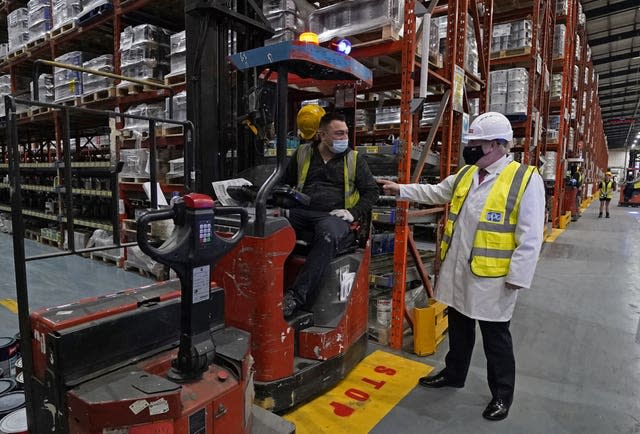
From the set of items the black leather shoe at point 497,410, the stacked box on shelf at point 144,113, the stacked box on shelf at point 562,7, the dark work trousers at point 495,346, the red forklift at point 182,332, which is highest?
the stacked box on shelf at point 562,7

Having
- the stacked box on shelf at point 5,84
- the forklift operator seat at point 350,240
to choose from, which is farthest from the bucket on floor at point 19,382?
the stacked box on shelf at point 5,84

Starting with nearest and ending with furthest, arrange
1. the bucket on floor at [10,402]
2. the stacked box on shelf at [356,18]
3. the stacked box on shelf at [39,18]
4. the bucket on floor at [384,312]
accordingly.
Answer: the bucket on floor at [10,402], the stacked box on shelf at [356,18], the bucket on floor at [384,312], the stacked box on shelf at [39,18]

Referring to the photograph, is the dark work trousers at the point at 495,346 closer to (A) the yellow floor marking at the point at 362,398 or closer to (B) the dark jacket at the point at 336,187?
(A) the yellow floor marking at the point at 362,398

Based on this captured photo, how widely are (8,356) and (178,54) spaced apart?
420 centimetres

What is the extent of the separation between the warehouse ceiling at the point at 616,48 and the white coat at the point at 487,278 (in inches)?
715

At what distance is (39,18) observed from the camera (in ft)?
24.7

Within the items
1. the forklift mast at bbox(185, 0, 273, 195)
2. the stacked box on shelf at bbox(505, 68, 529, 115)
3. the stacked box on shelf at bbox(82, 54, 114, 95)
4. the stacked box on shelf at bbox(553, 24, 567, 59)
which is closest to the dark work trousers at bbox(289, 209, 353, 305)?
the forklift mast at bbox(185, 0, 273, 195)

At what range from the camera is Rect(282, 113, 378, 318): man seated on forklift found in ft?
9.91

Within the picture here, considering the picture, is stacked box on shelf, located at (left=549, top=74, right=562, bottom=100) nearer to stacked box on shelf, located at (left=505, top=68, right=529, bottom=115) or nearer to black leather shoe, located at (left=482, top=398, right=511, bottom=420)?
stacked box on shelf, located at (left=505, top=68, right=529, bottom=115)

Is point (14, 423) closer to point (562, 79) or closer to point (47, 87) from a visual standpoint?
point (47, 87)

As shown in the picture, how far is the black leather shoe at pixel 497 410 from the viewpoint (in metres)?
2.63

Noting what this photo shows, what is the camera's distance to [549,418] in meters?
2.67

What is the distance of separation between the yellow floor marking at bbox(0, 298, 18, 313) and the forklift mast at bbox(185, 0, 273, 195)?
2.59 m

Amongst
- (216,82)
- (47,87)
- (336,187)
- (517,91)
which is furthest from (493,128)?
(47,87)
